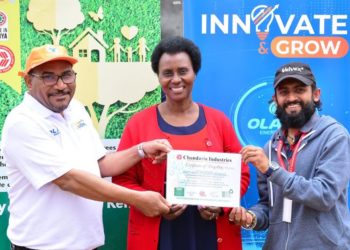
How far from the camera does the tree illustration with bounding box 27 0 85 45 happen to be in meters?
3.60

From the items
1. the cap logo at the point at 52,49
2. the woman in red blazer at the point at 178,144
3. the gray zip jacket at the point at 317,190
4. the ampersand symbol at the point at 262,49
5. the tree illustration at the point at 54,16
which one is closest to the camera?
the gray zip jacket at the point at 317,190

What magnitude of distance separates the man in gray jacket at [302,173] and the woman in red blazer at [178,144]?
7.2 inches

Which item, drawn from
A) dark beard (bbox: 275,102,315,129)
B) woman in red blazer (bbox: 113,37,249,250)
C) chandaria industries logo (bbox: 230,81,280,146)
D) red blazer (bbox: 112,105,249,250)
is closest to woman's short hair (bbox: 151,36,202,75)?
woman in red blazer (bbox: 113,37,249,250)

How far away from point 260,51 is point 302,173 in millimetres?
1270

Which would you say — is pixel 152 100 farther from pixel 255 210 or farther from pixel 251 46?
pixel 255 210

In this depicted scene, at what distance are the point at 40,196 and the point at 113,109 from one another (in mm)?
1152

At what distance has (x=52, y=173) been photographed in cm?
268

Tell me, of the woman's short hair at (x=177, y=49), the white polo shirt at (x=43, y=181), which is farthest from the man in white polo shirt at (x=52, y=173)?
the woman's short hair at (x=177, y=49)

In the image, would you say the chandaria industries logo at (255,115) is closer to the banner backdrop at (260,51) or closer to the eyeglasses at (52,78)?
the banner backdrop at (260,51)

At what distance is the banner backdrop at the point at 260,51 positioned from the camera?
3.69m

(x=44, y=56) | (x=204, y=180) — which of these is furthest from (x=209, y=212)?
(x=44, y=56)

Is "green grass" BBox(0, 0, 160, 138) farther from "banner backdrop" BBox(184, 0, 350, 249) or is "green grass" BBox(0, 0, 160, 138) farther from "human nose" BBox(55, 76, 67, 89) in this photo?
"human nose" BBox(55, 76, 67, 89)

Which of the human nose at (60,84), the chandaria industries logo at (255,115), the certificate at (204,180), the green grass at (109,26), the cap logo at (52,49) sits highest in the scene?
the green grass at (109,26)

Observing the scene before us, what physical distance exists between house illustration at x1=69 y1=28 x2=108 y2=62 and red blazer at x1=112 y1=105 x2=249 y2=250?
0.78m
